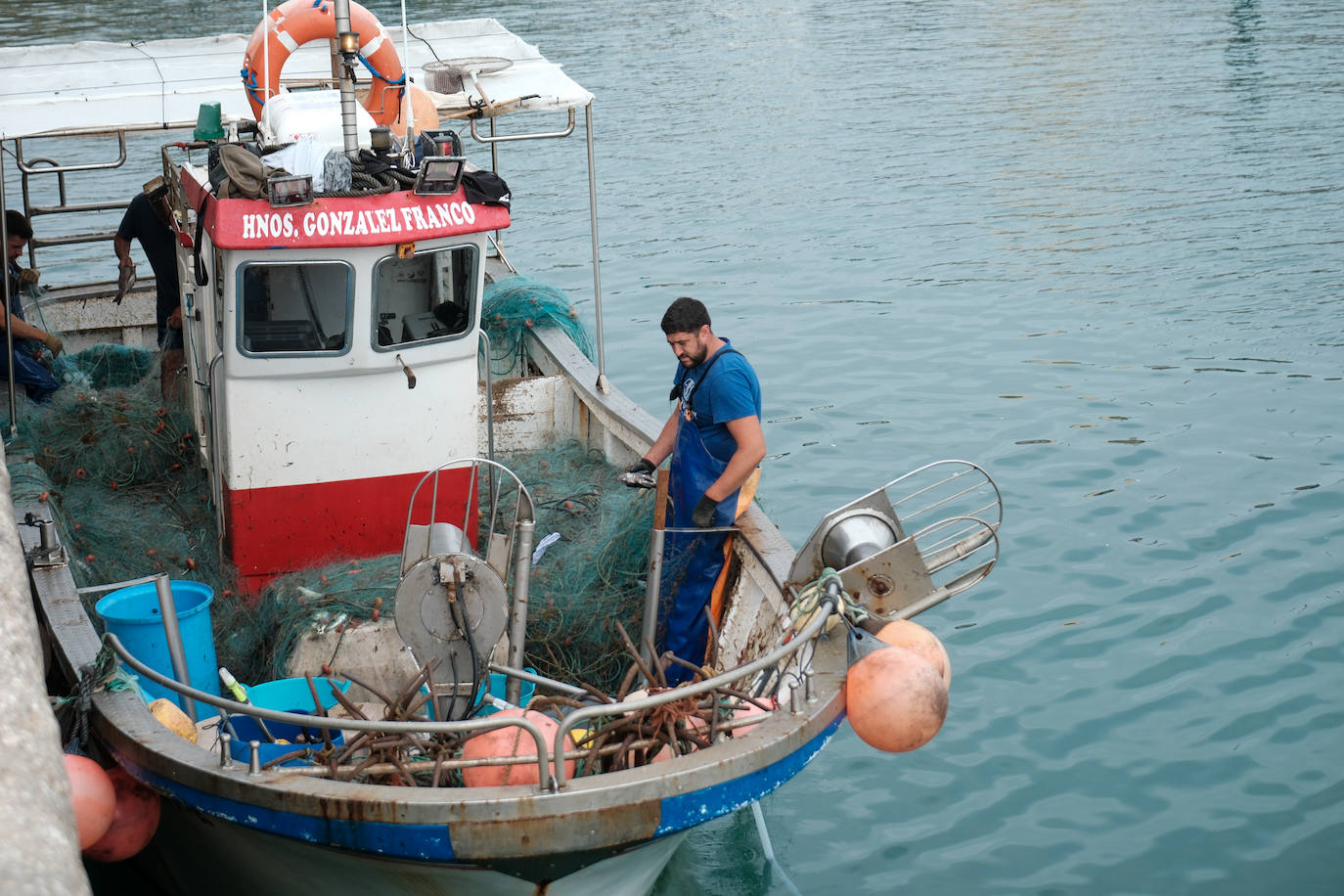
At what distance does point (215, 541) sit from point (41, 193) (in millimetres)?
14252

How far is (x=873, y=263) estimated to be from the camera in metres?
15.0

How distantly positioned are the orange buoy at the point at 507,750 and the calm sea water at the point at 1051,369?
2.23m

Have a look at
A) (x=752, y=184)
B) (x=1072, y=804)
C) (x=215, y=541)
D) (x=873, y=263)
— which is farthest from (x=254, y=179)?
(x=752, y=184)

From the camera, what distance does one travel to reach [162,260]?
28.8ft

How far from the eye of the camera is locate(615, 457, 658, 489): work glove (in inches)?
242

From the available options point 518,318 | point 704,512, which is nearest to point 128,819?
point 704,512

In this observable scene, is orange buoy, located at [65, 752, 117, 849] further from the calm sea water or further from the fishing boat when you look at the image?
the calm sea water

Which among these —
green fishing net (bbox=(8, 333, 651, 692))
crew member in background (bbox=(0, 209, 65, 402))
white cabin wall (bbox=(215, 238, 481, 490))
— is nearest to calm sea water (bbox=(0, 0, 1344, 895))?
green fishing net (bbox=(8, 333, 651, 692))

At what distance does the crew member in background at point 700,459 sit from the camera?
5.61 m

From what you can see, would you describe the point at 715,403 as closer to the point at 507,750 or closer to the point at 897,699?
the point at 897,699

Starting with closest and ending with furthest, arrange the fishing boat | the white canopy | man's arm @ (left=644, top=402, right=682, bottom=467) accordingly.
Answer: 1. the fishing boat
2. man's arm @ (left=644, top=402, right=682, bottom=467)
3. the white canopy

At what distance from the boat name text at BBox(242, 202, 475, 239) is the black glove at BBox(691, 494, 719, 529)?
1621mm

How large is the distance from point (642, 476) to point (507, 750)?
2.14 meters

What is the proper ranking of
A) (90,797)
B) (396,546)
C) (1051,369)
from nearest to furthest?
1. (90,797)
2. (396,546)
3. (1051,369)
